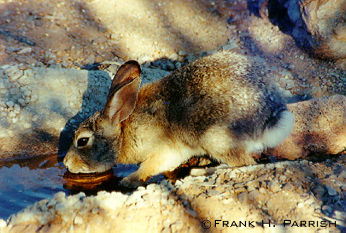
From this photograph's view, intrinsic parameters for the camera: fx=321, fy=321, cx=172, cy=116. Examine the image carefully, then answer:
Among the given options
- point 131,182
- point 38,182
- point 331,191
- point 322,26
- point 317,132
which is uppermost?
point 322,26

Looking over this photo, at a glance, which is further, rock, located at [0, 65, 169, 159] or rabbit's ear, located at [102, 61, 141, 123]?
rock, located at [0, 65, 169, 159]

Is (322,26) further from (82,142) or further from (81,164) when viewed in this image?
(81,164)

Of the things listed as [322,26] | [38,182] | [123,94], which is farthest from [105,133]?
[322,26]

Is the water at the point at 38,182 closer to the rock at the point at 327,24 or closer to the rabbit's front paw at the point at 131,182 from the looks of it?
the rabbit's front paw at the point at 131,182

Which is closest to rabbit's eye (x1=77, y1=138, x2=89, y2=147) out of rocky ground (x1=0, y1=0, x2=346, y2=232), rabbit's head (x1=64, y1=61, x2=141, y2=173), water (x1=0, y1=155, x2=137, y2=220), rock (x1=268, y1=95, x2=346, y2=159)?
rabbit's head (x1=64, y1=61, x2=141, y2=173)

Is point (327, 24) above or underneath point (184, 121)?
above

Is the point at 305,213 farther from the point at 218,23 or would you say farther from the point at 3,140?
the point at 218,23

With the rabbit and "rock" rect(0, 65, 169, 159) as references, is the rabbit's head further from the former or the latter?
"rock" rect(0, 65, 169, 159)
